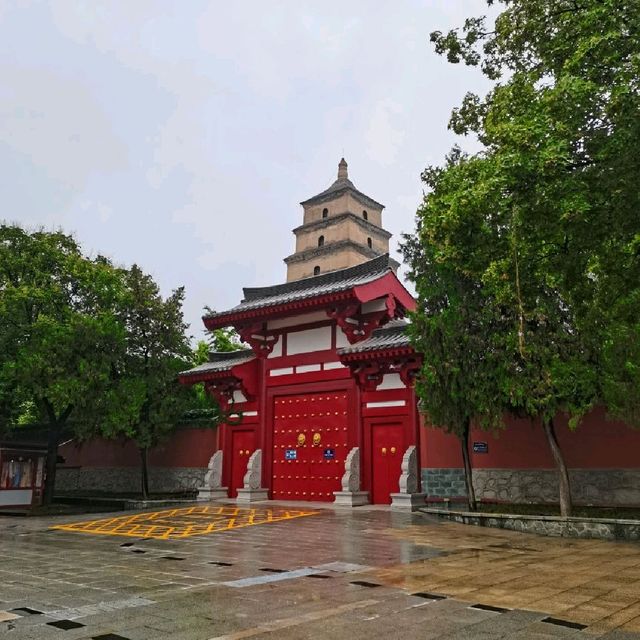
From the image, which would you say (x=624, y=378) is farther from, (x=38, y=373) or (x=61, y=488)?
(x=61, y=488)

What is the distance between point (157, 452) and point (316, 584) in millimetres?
18062

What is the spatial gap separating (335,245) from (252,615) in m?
38.1

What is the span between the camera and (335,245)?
42250 mm

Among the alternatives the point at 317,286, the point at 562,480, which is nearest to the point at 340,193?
the point at 317,286

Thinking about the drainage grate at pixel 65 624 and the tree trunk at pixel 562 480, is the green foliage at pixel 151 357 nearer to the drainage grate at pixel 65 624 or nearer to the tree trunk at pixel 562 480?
the tree trunk at pixel 562 480

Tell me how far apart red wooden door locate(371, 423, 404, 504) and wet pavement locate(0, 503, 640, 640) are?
5.16 metres

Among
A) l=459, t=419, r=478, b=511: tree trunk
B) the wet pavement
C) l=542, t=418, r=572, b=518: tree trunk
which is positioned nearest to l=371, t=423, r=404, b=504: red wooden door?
l=459, t=419, r=478, b=511: tree trunk

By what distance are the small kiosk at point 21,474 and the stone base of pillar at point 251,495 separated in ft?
22.6

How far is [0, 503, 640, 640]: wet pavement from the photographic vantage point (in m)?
4.66

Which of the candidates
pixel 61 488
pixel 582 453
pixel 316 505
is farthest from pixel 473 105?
pixel 61 488

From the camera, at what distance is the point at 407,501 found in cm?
1566

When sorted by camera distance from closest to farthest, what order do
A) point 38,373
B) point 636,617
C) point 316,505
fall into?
1. point 636,617
2. point 316,505
3. point 38,373

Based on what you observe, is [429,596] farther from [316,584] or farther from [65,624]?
[65,624]

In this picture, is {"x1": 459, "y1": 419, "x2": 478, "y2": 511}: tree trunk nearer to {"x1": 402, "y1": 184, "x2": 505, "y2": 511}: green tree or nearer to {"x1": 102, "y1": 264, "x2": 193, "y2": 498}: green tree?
{"x1": 402, "y1": 184, "x2": 505, "y2": 511}: green tree
